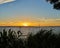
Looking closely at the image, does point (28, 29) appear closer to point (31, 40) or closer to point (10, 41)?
point (31, 40)

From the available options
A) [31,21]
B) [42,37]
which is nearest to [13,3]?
[31,21]

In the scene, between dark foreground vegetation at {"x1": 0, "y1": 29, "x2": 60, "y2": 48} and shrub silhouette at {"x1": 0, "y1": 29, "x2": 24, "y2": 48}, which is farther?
shrub silhouette at {"x1": 0, "y1": 29, "x2": 24, "y2": 48}

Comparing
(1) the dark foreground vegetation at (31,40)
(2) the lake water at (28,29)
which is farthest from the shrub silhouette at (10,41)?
(2) the lake water at (28,29)

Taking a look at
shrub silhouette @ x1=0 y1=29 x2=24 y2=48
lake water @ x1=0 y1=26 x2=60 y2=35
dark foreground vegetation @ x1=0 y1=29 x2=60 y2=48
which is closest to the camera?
dark foreground vegetation @ x1=0 y1=29 x2=60 y2=48

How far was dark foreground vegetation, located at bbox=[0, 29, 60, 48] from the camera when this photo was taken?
271 inches

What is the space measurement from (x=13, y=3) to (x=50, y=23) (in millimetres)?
1008

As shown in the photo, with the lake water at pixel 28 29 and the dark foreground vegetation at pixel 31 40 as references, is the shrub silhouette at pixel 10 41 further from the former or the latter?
the lake water at pixel 28 29

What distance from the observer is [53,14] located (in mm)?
7254

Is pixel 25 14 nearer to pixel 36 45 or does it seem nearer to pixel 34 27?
pixel 34 27

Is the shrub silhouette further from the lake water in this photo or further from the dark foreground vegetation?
the lake water

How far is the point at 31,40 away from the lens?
7012 millimetres

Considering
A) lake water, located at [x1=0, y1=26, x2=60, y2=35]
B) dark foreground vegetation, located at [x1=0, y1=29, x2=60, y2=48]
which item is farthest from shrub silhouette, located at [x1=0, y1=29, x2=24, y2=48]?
lake water, located at [x1=0, y1=26, x2=60, y2=35]

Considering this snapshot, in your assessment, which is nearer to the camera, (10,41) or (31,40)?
(31,40)

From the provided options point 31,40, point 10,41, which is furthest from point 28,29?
point 10,41
